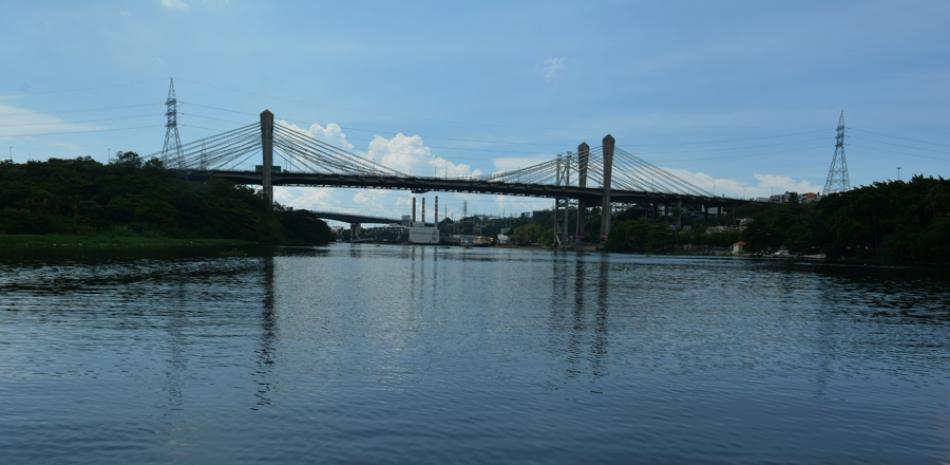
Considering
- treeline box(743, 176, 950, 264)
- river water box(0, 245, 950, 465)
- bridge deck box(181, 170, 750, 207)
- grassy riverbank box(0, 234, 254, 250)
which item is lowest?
river water box(0, 245, 950, 465)

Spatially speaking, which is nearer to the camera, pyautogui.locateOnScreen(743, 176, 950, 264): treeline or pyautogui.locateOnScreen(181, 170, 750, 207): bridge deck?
pyautogui.locateOnScreen(743, 176, 950, 264): treeline

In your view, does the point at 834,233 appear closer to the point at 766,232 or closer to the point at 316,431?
the point at 766,232

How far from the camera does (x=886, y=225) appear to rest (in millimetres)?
85312

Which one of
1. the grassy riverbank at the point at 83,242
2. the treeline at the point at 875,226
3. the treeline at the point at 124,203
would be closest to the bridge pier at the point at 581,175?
the treeline at the point at 875,226

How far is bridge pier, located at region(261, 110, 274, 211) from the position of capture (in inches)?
4929

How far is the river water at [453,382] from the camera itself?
10023 mm

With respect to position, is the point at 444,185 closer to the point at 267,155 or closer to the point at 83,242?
the point at 267,155

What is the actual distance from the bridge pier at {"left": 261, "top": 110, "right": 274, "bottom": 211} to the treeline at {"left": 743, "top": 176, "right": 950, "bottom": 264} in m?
89.9

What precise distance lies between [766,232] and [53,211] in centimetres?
11065

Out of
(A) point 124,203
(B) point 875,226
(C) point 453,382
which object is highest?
(A) point 124,203

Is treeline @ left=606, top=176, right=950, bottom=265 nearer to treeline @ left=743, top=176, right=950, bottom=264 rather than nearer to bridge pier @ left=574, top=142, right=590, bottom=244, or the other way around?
treeline @ left=743, top=176, right=950, bottom=264

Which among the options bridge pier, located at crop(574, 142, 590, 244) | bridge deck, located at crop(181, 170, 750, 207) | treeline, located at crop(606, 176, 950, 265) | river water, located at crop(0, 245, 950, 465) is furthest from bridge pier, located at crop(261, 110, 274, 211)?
river water, located at crop(0, 245, 950, 465)

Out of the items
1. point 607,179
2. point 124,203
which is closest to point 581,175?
point 607,179

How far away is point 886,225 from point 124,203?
3787 inches
